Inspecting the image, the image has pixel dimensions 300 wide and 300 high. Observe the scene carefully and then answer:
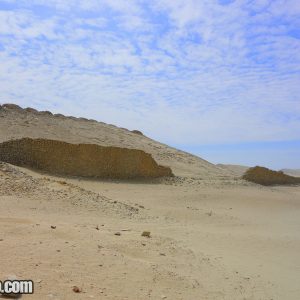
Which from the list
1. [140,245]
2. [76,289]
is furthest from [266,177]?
[76,289]

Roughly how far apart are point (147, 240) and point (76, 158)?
10.1 m

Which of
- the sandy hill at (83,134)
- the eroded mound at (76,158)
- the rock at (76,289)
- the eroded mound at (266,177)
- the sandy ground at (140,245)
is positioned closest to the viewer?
the rock at (76,289)

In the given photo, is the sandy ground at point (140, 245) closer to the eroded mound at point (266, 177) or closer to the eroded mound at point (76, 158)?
the eroded mound at point (76, 158)

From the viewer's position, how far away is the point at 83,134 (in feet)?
76.8

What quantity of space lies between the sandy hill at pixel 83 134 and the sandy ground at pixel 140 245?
216 inches

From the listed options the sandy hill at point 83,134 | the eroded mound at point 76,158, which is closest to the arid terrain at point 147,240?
the eroded mound at point 76,158

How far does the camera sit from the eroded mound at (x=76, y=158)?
17047 millimetres

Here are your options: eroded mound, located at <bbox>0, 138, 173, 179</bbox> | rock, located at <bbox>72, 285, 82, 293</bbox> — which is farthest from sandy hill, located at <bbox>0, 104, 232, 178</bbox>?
rock, located at <bbox>72, 285, 82, 293</bbox>

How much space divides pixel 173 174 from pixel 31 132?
6.59 metres

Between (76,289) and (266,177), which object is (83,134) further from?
(76,289)

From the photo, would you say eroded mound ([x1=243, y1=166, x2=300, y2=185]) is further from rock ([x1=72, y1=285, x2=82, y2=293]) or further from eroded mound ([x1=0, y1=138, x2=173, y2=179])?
rock ([x1=72, y1=285, x2=82, y2=293])

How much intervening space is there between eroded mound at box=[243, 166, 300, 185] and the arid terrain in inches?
181

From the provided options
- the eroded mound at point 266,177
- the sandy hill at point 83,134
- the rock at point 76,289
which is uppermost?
the sandy hill at point 83,134

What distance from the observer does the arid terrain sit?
5.27 m
